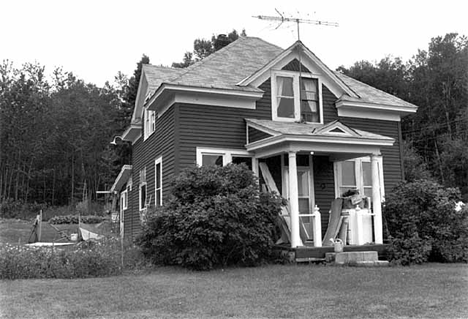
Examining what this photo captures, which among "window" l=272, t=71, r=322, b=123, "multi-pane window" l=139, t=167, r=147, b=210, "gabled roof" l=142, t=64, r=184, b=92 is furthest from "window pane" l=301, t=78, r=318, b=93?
"multi-pane window" l=139, t=167, r=147, b=210

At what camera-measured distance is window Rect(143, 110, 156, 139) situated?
16547 mm

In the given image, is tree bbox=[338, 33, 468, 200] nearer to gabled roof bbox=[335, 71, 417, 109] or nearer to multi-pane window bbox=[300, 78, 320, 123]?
gabled roof bbox=[335, 71, 417, 109]

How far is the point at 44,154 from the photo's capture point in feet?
139

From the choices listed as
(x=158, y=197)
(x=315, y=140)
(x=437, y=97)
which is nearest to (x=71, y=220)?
(x=158, y=197)

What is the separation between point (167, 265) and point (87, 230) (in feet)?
24.3

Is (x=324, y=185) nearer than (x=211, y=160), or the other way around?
(x=211, y=160)

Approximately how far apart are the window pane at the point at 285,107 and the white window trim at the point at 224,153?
1.83 metres

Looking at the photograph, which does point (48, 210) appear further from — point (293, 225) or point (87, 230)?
point (293, 225)

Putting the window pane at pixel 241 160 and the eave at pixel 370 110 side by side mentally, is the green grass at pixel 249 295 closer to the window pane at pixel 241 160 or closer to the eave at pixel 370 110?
the window pane at pixel 241 160

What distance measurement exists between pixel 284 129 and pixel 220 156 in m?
2.14

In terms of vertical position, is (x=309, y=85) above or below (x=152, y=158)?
above

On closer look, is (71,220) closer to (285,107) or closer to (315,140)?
(285,107)

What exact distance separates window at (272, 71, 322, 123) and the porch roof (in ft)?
4.61

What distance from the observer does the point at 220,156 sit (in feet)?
44.5
